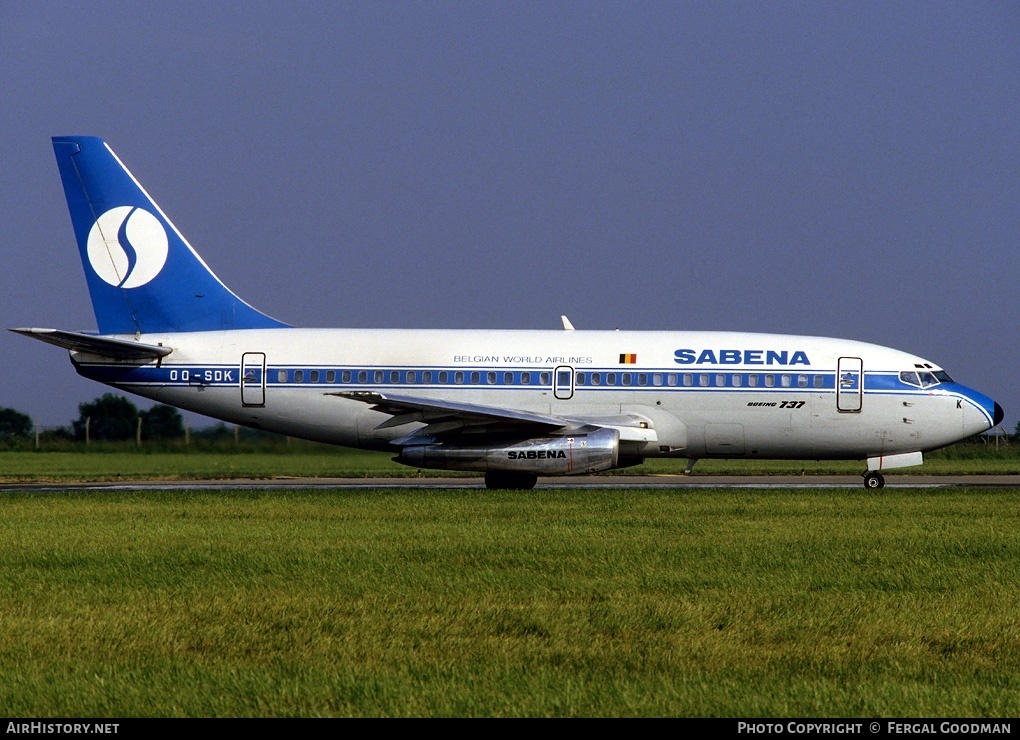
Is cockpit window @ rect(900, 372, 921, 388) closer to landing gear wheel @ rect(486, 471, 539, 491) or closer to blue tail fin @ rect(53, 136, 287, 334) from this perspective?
landing gear wheel @ rect(486, 471, 539, 491)

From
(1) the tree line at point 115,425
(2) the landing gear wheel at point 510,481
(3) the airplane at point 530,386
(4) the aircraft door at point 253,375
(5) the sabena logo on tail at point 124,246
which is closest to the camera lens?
(3) the airplane at point 530,386

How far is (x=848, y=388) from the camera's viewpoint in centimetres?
2788

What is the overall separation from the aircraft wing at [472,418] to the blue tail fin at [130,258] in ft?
13.7

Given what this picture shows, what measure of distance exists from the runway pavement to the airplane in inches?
49.7

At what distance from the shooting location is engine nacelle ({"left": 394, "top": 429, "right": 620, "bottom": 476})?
26.2 meters

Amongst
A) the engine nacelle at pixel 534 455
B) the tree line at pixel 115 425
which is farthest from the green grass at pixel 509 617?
the tree line at pixel 115 425

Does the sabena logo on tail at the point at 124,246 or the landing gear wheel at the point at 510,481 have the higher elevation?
the sabena logo on tail at the point at 124,246

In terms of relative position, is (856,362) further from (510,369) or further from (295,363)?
(295,363)

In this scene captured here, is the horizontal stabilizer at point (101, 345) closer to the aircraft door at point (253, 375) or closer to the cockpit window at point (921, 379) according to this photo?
the aircraft door at point (253, 375)

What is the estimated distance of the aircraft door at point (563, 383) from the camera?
2798cm

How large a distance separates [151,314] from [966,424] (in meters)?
18.9

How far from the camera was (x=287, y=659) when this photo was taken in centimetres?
864

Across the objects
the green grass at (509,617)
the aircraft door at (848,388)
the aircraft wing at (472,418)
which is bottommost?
the green grass at (509,617)

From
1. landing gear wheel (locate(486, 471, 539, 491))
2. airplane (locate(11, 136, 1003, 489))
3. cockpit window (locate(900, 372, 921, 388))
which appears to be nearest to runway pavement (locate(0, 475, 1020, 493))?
landing gear wheel (locate(486, 471, 539, 491))
